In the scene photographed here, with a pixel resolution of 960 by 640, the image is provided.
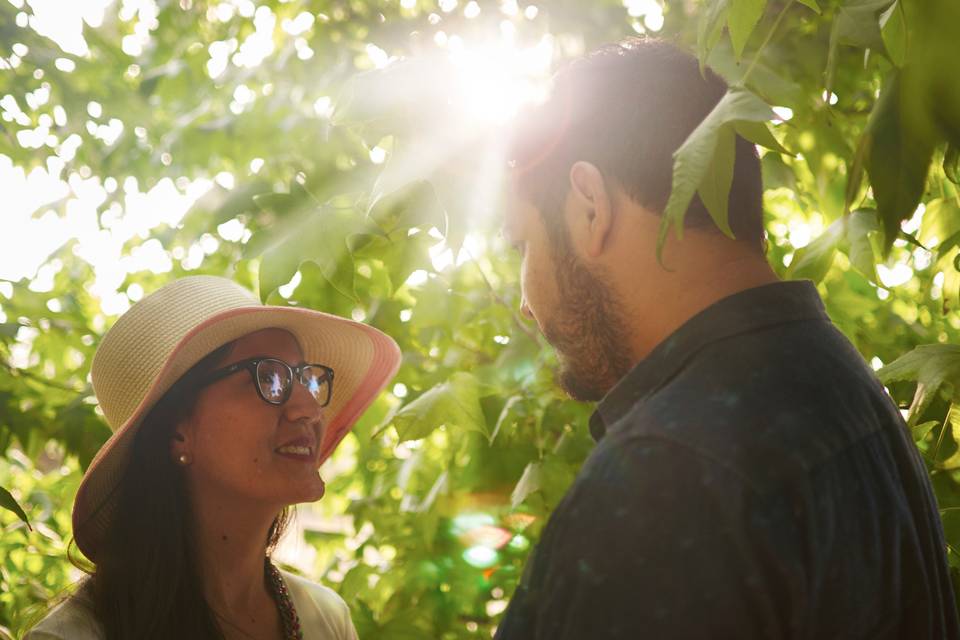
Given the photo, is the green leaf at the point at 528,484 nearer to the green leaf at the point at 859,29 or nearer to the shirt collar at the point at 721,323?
the shirt collar at the point at 721,323

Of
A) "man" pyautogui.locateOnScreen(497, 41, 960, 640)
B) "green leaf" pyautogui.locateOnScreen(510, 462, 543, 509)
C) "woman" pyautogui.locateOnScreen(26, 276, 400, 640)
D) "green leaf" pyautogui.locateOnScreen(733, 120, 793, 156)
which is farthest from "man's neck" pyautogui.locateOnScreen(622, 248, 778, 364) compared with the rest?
"woman" pyautogui.locateOnScreen(26, 276, 400, 640)

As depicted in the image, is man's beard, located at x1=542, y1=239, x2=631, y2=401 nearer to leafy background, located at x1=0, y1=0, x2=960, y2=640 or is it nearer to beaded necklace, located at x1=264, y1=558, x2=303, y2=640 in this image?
leafy background, located at x1=0, y1=0, x2=960, y2=640

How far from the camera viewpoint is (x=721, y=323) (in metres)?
1.03

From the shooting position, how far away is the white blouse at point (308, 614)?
166 cm

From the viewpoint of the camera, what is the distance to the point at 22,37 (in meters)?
2.18

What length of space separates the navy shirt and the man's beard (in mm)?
142

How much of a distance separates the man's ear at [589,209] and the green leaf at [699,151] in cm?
32

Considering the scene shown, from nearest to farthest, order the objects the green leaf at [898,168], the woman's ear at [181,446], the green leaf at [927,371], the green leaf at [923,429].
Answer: the green leaf at [898,168]
the green leaf at [927,371]
the green leaf at [923,429]
the woman's ear at [181,446]

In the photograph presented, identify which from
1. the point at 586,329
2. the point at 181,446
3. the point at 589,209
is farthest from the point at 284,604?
the point at 589,209

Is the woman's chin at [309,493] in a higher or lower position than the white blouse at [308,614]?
higher

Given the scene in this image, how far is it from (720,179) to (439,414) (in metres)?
1.04

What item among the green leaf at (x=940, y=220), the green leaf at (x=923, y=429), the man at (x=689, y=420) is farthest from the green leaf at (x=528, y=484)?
the green leaf at (x=940, y=220)

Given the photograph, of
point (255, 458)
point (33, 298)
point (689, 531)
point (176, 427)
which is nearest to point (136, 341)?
point (176, 427)

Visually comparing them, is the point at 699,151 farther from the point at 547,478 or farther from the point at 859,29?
the point at 547,478
